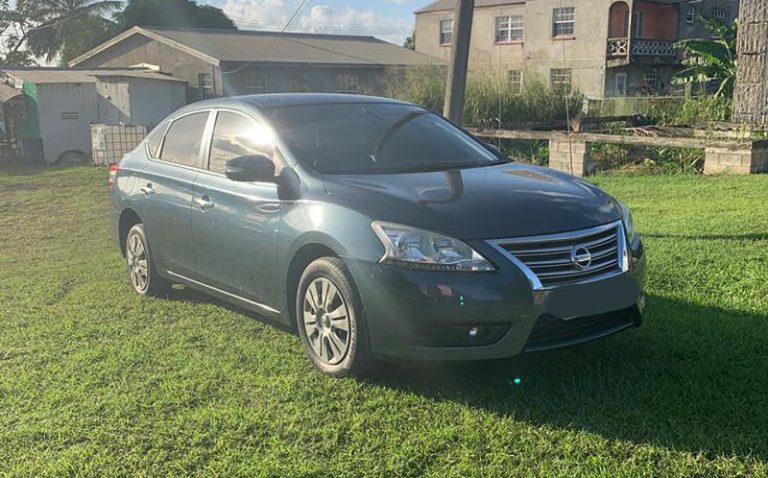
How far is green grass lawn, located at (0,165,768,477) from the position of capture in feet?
11.3

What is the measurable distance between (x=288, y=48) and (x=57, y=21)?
23.4m

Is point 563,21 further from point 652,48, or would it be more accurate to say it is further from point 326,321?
point 326,321

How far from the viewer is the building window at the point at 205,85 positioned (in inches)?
1166

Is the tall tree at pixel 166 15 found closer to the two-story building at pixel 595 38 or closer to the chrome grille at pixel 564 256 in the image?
the two-story building at pixel 595 38

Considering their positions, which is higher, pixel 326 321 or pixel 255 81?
pixel 255 81

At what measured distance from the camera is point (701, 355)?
14.9 ft

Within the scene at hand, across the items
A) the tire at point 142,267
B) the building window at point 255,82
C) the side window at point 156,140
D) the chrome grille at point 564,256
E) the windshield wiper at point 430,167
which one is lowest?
the tire at point 142,267

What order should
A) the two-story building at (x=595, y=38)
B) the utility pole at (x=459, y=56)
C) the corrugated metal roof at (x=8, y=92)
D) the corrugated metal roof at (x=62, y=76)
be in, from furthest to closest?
the two-story building at (x=595, y=38) < the corrugated metal roof at (x=62, y=76) < the corrugated metal roof at (x=8, y=92) < the utility pole at (x=459, y=56)

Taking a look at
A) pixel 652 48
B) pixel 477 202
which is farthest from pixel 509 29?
pixel 477 202

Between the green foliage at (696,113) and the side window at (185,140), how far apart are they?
1426cm

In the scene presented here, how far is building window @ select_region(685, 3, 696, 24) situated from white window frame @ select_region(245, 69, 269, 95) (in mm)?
22569

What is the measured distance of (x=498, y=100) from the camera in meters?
19.8

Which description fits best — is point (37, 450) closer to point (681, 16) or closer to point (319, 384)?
point (319, 384)

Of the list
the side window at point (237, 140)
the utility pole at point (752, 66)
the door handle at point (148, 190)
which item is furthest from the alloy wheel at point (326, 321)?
the utility pole at point (752, 66)
